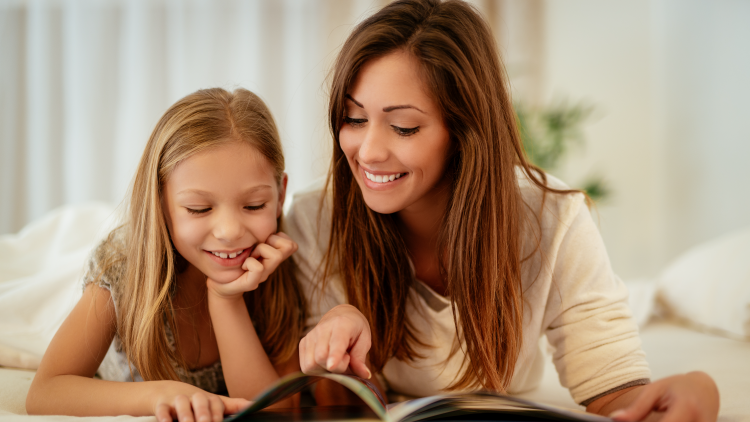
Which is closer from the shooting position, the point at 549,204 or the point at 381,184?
the point at 381,184

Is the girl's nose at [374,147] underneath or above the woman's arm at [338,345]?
above

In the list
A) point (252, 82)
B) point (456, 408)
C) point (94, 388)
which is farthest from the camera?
point (252, 82)

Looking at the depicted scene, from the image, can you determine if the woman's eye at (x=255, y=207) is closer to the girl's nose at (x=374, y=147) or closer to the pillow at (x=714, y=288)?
the girl's nose at (x=374, y=147)

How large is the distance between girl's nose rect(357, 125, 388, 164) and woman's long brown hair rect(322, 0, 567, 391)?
0.08m

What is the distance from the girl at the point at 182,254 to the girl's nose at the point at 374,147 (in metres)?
0.18

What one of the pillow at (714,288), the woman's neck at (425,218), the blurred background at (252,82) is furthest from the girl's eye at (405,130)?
the blurred background at (252,82)

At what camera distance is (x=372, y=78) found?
937mm

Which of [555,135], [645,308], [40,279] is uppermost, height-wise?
[555,135]

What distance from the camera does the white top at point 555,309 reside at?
0.98m

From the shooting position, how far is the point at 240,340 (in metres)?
0.99

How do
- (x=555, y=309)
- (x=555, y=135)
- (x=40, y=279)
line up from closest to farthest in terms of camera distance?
(x=555, y=309) < (x=40, y=279) < (x=555, y=135)

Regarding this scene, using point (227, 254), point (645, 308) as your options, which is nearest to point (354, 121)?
point (227, 254)

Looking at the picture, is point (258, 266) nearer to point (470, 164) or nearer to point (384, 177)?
point (384, 177)

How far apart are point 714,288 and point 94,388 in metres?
1.60
